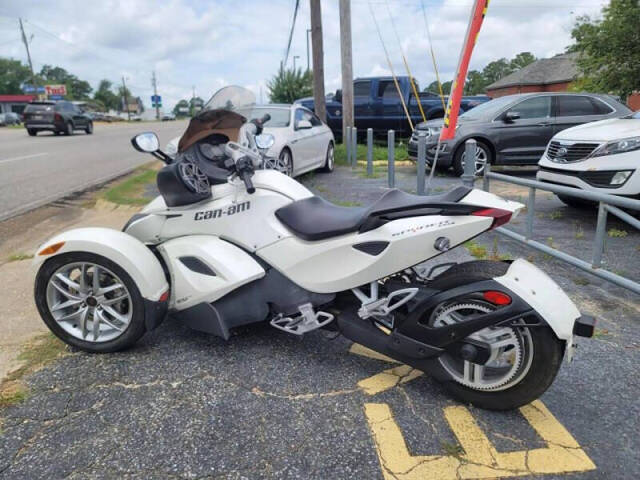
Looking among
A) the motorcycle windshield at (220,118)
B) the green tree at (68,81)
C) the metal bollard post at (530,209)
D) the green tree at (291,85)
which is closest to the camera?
the motorcycle windshield at (220,118)

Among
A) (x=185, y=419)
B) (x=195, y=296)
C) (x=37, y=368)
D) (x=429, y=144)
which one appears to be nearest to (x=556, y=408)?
(x=185, y=419)

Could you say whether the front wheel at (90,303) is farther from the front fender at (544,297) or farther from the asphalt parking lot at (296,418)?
the front fender at (544,297)

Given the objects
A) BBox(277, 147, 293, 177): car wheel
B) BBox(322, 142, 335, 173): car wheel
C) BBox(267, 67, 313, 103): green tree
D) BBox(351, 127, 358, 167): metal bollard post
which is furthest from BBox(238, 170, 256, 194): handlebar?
BBox(267, 67, 313, 103): green tree

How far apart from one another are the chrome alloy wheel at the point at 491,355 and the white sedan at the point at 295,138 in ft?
19.7

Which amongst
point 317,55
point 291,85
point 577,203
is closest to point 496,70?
point 291,85

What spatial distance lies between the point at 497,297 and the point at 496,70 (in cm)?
9575

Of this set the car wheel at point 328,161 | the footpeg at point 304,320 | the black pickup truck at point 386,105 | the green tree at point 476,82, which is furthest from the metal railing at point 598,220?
the green tree at point 476,82

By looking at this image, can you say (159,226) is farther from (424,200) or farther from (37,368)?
(424,200)

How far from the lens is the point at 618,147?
533cm

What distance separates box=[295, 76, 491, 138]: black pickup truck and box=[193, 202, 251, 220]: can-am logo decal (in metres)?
12.0

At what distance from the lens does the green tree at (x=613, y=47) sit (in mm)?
11492

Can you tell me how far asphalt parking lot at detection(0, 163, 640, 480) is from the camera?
Result: 2109mm

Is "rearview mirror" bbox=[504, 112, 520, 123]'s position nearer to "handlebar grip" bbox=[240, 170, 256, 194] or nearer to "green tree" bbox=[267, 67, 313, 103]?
"handlebar grip" bbox=[240, 170, 256, 194]

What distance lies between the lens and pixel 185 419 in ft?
8.00
